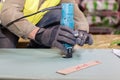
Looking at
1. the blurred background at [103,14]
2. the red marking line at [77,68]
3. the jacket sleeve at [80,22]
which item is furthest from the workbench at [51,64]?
the blurred background at [103,14]

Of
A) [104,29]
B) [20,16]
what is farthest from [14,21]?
[104,29]

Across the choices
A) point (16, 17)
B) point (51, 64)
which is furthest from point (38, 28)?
point (51, 64)

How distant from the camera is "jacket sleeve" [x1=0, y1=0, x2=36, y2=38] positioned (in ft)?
3.92

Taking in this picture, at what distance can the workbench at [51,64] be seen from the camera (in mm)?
875

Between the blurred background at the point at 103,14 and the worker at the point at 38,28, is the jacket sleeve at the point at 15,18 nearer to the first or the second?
the worker at the point at 38,28

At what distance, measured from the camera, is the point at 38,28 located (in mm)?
1175

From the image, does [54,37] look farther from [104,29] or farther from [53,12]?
[104,29]

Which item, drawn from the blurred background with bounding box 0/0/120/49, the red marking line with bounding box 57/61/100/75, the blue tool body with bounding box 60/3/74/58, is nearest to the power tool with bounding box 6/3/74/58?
the blue tool body with bounding box 60/3/74/58

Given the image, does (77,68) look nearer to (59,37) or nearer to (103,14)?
(59,37)

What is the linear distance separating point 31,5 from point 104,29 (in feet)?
4.54

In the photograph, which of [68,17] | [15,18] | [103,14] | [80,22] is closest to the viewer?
[68,17]

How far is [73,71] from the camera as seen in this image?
36.2 inches

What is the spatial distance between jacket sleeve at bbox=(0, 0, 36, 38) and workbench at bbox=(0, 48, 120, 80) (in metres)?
0.09

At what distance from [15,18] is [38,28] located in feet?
0.37
